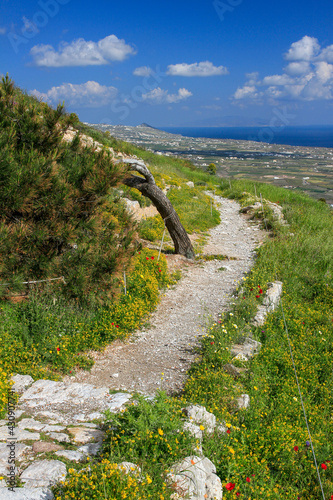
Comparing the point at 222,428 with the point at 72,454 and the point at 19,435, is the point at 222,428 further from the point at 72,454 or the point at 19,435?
the point at 19,435

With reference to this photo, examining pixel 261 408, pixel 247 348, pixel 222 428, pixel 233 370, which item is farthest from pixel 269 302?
pixel 222 428

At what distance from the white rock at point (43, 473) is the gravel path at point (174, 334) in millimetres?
2288

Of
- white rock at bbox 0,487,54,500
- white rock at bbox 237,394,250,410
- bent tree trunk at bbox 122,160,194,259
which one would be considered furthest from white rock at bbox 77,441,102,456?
bent tree trunk at bbox 122,160,194,259

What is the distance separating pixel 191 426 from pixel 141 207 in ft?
35.5

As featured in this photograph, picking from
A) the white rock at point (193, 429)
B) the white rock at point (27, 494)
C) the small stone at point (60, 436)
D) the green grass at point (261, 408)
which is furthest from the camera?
the white rock at point (193, 429)

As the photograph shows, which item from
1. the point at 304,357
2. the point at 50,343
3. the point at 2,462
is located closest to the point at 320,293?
the point at 304,357

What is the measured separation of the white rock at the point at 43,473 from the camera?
2.69 m

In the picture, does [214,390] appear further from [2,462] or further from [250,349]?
[2,462]

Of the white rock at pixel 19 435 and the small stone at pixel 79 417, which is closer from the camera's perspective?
the white rock at pixel 19 435

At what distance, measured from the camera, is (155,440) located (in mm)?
3170

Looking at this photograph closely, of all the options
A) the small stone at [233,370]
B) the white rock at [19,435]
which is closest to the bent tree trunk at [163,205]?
the small stone at [233,370]

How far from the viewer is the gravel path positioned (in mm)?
5410

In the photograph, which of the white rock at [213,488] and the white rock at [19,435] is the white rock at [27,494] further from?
the white rock at [213,488]

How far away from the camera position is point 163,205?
10500 mm
